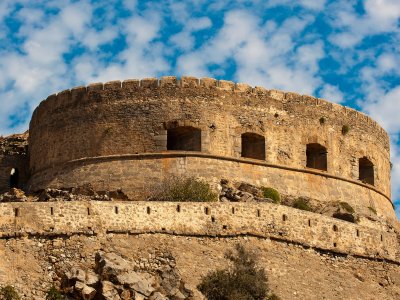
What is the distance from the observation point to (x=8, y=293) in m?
27.8

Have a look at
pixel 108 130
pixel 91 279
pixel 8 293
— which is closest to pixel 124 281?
pixel 91 279

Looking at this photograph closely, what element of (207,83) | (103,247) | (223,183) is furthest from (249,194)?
(103,247)

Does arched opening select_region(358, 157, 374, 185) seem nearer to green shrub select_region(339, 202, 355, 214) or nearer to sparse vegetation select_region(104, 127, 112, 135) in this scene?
green shrub select_region(339, 202, 355, 214)

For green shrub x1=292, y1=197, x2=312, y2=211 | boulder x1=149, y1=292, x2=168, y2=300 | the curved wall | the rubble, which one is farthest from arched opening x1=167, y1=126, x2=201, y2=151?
boulder x1=149, y1=292, x2=168, y2=300

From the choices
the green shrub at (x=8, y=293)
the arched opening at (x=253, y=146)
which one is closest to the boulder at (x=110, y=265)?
the green shrub at (x=8, y=293)

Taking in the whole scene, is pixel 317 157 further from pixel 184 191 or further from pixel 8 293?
pixel 8 293

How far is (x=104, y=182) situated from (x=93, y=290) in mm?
8287

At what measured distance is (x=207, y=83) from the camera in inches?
1441

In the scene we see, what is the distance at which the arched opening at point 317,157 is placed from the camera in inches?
1484

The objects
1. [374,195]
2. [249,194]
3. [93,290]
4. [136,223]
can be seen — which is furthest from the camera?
[374,195]

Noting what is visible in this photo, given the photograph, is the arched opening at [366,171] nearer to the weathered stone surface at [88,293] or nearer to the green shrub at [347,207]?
the green shrub at [347,207]

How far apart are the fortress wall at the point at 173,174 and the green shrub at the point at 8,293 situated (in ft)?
26.2

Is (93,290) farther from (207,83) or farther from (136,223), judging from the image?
(207,83)

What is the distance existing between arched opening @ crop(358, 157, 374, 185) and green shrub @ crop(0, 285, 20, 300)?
1431 centimetres
